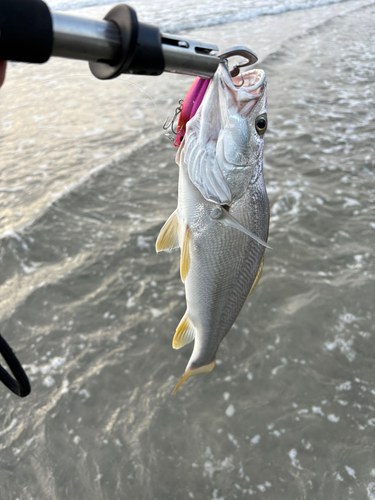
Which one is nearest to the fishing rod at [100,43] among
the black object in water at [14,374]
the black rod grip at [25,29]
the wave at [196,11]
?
the black rod grip at [25,29]

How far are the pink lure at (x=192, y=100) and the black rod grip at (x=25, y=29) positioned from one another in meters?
0.67

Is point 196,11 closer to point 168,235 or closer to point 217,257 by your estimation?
point 168,235

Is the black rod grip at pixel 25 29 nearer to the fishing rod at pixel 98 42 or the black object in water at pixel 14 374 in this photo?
the fishing rod at pixel 98 42

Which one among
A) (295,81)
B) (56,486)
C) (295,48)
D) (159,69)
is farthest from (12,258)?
(295,48)

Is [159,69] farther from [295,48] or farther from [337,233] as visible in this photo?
[295,48]

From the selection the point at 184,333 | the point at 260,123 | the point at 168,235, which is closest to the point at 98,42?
the point at 260,123

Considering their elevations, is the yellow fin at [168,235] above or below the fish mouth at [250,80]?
below

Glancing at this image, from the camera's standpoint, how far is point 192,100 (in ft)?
4.97

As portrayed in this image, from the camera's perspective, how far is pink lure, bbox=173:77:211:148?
146cm

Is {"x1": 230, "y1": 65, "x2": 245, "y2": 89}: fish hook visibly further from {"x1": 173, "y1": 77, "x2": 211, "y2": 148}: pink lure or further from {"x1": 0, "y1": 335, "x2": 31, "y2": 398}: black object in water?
{"x1": 0, "y1": 335, "x2": 31, "y2": 398}: black object in water

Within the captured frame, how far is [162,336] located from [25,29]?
2758 mm

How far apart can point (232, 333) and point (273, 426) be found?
0.83 m

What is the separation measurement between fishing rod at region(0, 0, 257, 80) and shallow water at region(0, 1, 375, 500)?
8.14ft

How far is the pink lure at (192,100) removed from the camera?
146 cm
